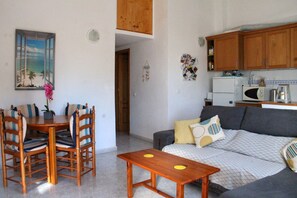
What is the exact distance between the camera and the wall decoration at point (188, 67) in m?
5.36

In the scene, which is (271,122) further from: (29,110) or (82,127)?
(29,110)

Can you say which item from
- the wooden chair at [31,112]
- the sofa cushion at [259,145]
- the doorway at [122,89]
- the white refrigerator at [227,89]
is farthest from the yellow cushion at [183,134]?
the doorway at [122,89]

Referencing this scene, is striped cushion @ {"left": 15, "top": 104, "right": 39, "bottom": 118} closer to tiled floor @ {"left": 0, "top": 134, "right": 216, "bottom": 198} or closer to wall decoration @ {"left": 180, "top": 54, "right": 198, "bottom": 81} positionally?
tiled floor @ {"left": 0, "top": 134, "right": 216, "bottom": 198}

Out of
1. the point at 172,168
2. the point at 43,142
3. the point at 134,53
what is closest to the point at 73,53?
the point at 43,142

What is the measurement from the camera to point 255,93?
16.5ft

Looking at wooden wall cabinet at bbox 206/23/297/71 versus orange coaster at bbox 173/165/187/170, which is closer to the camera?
orange coaster at bbox 173/165/187/170

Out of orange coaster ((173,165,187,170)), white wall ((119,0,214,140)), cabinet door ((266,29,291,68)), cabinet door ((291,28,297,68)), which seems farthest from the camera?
white wall ((119,0,214,140))

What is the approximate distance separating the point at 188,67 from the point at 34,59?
3.05 meters

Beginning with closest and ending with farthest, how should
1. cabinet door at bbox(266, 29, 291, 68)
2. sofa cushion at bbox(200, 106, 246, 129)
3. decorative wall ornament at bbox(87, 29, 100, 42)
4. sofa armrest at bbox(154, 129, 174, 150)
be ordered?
1. sofa cushion at bbox(200, 106, 246, 129)
2. sofa armrest at bbox(154, 129, 174, 150)
3. decorative wall ornament at bbox(87, 29, 100, 42)
4. cabinet door at bbox(266, 29, 291, 68)

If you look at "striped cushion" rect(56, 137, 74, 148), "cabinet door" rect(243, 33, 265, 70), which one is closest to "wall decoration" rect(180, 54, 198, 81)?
"cabinet door" rect(243, 33, 265, 70)

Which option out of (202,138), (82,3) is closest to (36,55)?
(82,3)

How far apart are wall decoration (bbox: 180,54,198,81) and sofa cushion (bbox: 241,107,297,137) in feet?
7.28

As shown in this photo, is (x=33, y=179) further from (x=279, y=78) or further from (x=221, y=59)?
(x=279, y=78)

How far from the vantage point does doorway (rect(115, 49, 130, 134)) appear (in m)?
6.69
